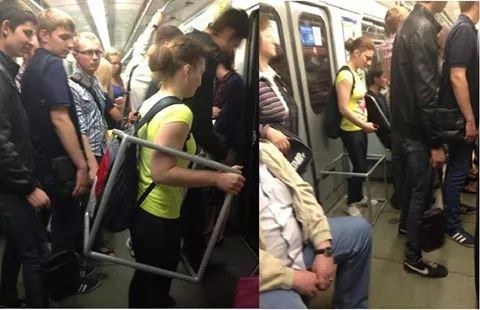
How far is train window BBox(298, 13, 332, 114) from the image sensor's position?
1477 millimetres

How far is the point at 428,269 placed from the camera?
1.48 m

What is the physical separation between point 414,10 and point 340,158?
1.72 feet

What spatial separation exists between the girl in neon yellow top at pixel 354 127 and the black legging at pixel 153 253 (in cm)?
60

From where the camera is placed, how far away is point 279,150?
148cm

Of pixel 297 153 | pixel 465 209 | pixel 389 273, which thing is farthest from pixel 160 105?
pixel 465 209

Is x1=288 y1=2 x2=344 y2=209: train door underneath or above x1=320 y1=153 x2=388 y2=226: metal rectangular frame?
above

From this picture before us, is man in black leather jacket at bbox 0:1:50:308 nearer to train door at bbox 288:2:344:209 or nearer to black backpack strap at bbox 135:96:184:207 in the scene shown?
black backpack strap at bbox 135:96:184:207

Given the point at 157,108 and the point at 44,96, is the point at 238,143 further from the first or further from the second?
the point at 44,96

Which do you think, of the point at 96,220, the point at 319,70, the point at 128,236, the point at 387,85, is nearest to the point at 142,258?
the point at 128,236

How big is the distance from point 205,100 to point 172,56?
7.0 inches

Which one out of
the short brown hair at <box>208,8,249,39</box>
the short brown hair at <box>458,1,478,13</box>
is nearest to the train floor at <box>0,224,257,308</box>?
the short brown hair at <box>208,8,249,39</box>

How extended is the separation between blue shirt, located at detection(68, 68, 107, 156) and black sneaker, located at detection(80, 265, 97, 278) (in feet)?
1.29

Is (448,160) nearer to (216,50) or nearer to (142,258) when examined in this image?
(216,50)

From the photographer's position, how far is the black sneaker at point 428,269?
1.48 metres
